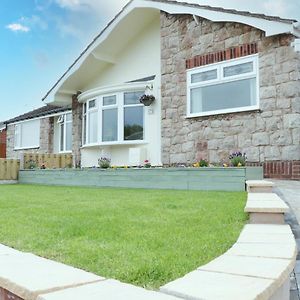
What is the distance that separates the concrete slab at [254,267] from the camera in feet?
6.13

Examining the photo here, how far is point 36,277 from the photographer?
190 centimetres

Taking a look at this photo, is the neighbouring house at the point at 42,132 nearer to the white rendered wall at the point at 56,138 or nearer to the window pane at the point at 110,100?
the white rendered wall at the point at 56,138

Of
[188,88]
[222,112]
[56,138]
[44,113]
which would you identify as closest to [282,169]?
[222,112]

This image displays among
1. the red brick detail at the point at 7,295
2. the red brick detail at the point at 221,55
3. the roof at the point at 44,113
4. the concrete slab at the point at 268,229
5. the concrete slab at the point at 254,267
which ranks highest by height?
the red brick detail at the point at 221,55

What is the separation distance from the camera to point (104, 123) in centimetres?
1412

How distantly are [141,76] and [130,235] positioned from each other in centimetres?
1104

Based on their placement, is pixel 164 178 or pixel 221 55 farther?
pixel 221 55

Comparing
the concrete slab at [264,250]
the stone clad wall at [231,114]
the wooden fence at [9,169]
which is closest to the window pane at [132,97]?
the stone clad wall at [231,114]

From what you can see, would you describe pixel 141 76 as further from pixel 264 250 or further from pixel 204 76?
pixel 264 250

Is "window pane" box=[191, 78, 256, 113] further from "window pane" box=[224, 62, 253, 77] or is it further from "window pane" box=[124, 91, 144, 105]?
"window pane" box=[124, 91, 144, 105]

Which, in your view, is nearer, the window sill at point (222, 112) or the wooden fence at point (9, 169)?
the window sill at point (222, 112)

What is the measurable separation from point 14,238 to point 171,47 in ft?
32.8

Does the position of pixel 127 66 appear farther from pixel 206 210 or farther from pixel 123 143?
pixel 206 210

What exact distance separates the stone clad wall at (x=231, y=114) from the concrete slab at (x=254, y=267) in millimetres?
7793
